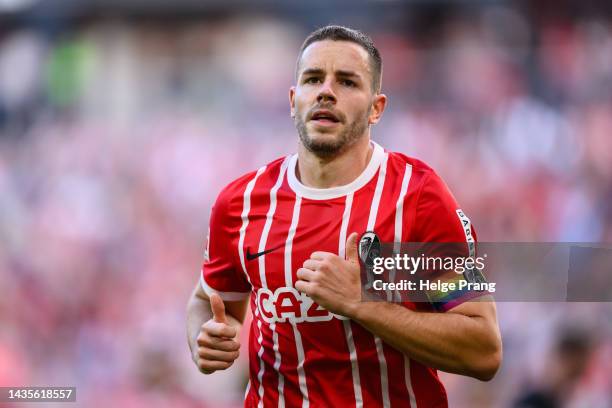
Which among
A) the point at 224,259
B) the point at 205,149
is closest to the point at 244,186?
the point at 224,259

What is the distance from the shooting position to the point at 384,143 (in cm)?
871

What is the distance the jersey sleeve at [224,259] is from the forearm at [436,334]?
2.17 feet

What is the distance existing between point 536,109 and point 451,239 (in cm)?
565

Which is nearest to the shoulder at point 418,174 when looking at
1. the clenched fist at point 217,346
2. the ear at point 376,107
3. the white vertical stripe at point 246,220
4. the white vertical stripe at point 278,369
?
the ear at point 376,107

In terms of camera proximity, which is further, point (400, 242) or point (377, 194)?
point (377, 194)

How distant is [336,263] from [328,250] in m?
0.20

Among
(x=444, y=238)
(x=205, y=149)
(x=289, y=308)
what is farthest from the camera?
(x=205, y=149)

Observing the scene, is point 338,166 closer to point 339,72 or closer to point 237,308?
point 339,72

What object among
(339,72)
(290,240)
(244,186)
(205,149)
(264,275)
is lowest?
(264,275)

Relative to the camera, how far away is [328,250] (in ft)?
10.4

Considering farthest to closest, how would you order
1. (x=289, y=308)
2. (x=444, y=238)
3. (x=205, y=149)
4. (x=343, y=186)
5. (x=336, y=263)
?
(x=205, y=149) < (x=343, y=186) < (x=289, y=308) < (x=444, y=238) < (x=336, y=263)

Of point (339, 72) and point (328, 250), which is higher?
point (339, 72)

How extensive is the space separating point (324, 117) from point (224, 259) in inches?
26.4

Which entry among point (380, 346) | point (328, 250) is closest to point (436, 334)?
point (380, 346)
